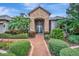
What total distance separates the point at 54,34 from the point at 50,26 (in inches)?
4.1

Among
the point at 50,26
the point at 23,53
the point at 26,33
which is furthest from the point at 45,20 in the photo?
the point at 23,53

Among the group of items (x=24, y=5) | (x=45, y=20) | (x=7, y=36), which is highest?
(x=24, y=5)

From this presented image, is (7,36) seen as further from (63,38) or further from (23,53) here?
(63,38)

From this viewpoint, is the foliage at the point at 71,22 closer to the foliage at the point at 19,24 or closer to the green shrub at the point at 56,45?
the green shrub at the point at 56,45

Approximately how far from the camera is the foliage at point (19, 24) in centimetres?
267

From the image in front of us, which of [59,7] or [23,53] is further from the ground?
[59,7]

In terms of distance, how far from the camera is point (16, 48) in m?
2.62

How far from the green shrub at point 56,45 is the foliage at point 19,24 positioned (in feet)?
1.13

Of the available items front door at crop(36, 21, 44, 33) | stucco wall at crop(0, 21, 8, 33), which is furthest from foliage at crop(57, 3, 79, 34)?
stucco wall at crop(0, 21, 8, 33)

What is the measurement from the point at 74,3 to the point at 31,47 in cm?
71

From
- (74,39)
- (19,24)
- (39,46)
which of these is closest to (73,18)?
(74,39)

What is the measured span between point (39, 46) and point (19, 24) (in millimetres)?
343

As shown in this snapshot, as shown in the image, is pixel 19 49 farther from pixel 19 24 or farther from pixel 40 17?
pixel 40 17

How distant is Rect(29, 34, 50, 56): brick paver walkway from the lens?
2.64m
